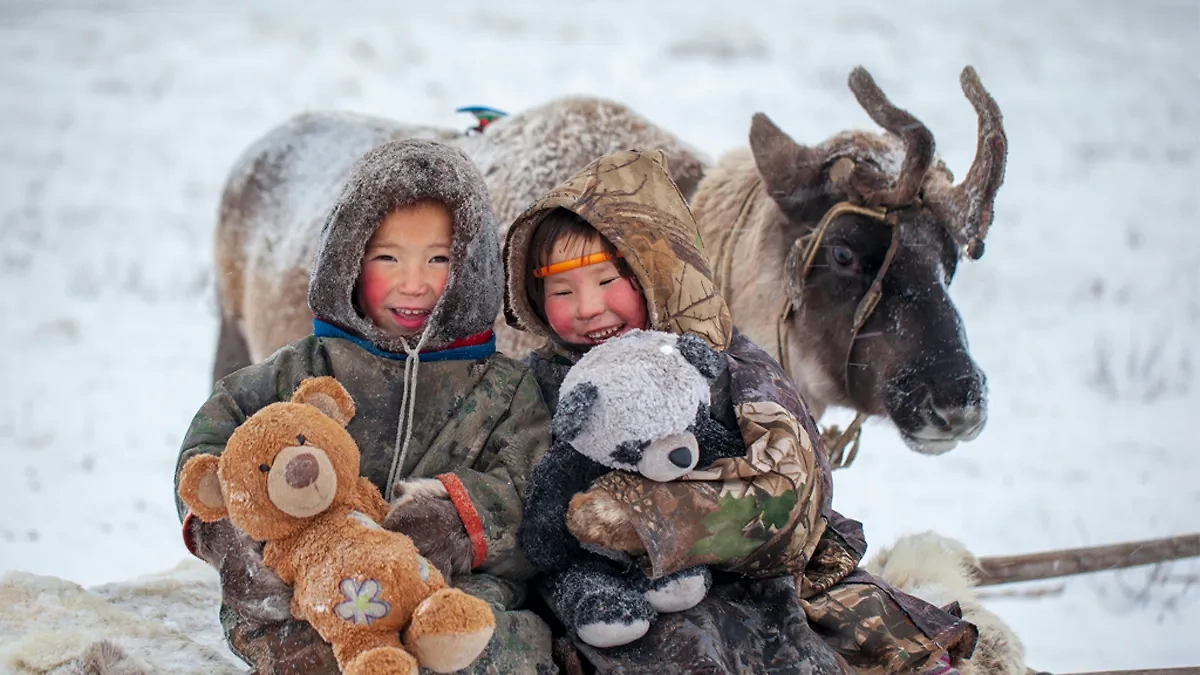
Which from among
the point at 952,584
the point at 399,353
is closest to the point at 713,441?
the point at 399,353

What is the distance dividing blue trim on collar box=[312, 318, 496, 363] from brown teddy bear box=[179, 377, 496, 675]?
39 cm

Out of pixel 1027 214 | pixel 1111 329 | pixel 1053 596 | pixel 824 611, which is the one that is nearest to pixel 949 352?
pixel 824 611

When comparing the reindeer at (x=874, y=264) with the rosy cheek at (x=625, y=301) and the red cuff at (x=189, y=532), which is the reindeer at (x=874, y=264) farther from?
the red cuff at (x=189, y=532)

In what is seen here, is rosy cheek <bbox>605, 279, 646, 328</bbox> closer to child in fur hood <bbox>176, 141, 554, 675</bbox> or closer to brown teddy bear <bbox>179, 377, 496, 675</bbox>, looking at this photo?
child in fur hood <bbox>176, 141, 554, 675</bbox>

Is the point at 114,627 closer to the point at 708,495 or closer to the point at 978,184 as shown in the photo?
the point at 708,495

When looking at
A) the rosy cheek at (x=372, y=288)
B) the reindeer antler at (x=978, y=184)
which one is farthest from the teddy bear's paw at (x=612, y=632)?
the reindeer antler at (x=978, y=184)

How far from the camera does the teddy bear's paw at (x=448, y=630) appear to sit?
1524 millimetres

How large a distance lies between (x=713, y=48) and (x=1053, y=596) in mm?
10238

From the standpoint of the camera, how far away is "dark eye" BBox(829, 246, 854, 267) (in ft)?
10.7

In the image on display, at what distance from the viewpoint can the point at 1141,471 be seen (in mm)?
6301

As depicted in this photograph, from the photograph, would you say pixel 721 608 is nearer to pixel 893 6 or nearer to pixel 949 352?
pixel 949 352

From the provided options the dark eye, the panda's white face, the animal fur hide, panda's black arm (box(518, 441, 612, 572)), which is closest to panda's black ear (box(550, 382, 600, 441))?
the panda's white face

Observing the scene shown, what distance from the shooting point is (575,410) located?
1.72 metres

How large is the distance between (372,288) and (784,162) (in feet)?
5.74
